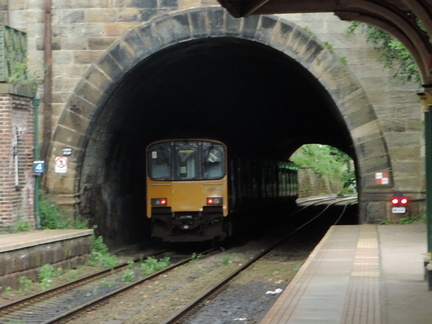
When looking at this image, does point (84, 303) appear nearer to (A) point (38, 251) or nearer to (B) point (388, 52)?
(A) point (38, 251)

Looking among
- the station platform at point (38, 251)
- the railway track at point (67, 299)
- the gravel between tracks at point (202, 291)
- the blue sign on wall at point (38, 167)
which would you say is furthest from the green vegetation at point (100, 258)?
the blue sign on wall at point (38, 167)

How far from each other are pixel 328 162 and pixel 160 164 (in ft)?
157

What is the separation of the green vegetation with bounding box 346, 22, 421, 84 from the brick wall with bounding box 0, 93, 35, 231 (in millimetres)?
7329

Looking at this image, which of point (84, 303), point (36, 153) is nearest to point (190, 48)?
point (36, 153)

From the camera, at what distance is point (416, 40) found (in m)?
9.68

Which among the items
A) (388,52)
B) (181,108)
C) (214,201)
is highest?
(388,52)

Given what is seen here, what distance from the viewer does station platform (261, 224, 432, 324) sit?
7977mm

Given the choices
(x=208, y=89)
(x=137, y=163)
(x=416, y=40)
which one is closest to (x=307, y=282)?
(x=416, y=40)

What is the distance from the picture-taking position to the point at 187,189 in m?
21.0

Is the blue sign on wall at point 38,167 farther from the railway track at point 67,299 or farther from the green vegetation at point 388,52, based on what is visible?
the green vegetation at point 388,52

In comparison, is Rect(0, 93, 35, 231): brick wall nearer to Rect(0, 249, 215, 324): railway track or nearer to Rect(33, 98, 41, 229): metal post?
Rect(33, 98, 41, 229): metal post

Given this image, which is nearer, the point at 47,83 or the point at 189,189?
the point at 47,83

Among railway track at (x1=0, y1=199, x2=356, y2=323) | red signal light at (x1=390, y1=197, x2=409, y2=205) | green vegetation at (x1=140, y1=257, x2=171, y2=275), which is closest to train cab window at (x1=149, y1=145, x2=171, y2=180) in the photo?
green vegetation at (x1=140, y1=257, x2=171, y2=275)

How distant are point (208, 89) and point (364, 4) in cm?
1628
